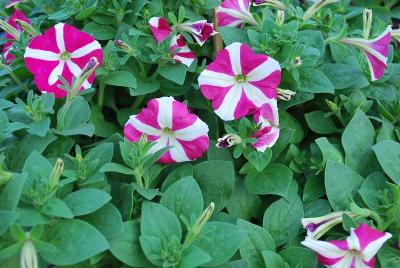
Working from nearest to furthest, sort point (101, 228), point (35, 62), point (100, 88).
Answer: point (101, 228), point (35, 62), point (100, 88)

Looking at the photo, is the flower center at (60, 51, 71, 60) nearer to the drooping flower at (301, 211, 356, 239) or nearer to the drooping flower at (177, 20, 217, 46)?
the drooping flower at (177, 20, 217, 46)

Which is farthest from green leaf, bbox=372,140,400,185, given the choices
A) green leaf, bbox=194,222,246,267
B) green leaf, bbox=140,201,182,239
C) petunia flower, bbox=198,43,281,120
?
green leaf, bbox=140,201,182,239

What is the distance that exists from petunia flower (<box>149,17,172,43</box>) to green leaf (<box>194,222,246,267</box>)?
514 mm

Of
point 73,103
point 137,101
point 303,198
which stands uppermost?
point 73,103

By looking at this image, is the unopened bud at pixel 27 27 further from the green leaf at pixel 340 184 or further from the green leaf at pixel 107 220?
the green leaf at pixel 340 184

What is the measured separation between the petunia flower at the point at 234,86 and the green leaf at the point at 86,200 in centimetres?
37

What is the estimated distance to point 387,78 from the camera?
1.48 m

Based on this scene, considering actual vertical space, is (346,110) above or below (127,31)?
below

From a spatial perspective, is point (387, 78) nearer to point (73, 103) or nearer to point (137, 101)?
point (137, 101)

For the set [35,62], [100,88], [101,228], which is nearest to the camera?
[101,228]

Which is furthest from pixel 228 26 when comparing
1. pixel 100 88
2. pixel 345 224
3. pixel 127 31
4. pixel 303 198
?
pixel 345 224

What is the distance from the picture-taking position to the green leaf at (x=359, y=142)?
1307mm

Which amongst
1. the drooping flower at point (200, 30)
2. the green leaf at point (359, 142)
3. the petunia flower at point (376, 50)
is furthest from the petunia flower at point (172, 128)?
the petunia flower at point (376, 50)

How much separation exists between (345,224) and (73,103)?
0.64 meters
